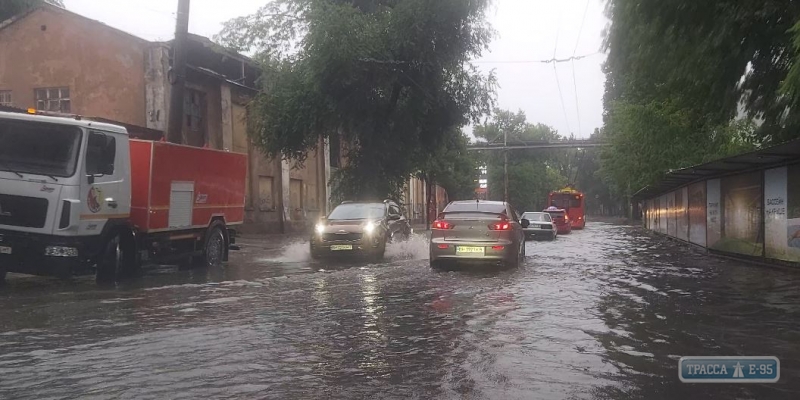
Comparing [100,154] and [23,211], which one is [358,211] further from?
[23,211]

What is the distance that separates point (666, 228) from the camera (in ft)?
113

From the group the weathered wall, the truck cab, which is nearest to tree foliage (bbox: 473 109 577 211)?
the weathered wall

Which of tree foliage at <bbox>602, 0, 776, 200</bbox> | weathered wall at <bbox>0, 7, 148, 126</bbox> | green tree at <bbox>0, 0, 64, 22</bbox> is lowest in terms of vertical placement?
tree foliage at <bbox>602, 0, 776, 200</bbox>

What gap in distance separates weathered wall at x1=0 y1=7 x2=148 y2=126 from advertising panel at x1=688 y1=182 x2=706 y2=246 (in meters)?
20.8

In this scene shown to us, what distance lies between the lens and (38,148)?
11.9 metres

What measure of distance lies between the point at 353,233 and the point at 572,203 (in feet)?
122

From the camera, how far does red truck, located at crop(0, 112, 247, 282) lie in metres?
11.8

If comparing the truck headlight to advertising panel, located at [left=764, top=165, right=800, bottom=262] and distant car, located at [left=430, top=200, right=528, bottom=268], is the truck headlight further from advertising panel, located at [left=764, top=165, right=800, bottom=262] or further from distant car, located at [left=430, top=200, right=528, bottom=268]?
advertising panel, located at [left=764, top=165, right=800, bottom=262]

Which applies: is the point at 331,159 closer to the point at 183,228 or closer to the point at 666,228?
the point at 666,228

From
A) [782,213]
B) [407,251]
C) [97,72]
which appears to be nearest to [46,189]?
[407,251]

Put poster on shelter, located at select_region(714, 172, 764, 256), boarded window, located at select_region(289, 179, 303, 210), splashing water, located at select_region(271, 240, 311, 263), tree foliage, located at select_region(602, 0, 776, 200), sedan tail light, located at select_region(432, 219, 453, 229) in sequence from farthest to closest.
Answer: boarded window, located at select_region(289, 179, 303, 210), splashing water, located at select_region(271, 240, 311, 263), poster on shelter, located at select_region(714, 172, 764, 256), sedan tail light, located at select_region(432, 219, 453, 229), tree foliage, located at select_region(602, 0, 776, 200)

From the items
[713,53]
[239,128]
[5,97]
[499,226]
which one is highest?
[5,97]

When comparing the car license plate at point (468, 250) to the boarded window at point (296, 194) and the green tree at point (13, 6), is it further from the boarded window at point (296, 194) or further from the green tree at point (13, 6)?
the green tree at point (13, 6)

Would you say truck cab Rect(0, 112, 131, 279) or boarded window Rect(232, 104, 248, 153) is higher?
boarded window Rect(232, 104, 248, 153)
